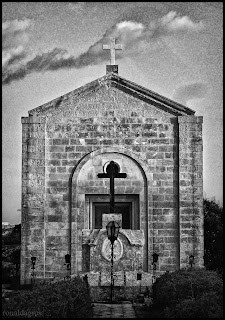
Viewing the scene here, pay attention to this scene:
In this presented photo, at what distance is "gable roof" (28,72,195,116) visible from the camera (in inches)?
806

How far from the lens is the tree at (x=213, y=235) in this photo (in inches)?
930

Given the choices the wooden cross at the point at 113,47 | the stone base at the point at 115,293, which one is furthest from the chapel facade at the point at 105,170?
the stone base at the point at 115,293

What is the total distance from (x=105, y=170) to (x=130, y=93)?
123 inches

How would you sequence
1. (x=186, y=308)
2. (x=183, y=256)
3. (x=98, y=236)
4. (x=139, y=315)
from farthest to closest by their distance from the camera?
(x=183, y=256) → (x=98, y=236) → (x=139, y=315) → (x=186, y=308)

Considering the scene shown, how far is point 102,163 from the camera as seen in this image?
66.1 feet

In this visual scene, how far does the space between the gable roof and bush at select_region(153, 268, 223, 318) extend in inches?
294

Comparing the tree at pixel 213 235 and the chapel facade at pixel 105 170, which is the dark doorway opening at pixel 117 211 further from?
the tree at pixel 213 235

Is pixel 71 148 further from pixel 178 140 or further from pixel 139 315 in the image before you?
pixel 139 315

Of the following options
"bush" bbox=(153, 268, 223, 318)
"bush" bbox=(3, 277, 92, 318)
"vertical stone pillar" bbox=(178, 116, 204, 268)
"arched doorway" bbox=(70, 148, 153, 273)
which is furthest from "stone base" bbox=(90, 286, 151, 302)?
"vertical stone pillar" bbox=(178, 116, 204, 268)

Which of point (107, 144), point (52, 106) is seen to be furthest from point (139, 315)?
point (52, 106)

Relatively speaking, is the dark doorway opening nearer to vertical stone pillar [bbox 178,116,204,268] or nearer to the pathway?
vertical stone pillar [bbox 178,116,204,268]

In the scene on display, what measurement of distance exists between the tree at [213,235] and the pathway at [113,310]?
9491mm

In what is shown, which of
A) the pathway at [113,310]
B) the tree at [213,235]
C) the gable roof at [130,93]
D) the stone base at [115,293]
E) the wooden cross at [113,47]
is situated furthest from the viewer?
the tree at [213,235]

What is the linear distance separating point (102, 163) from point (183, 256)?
448 cm
